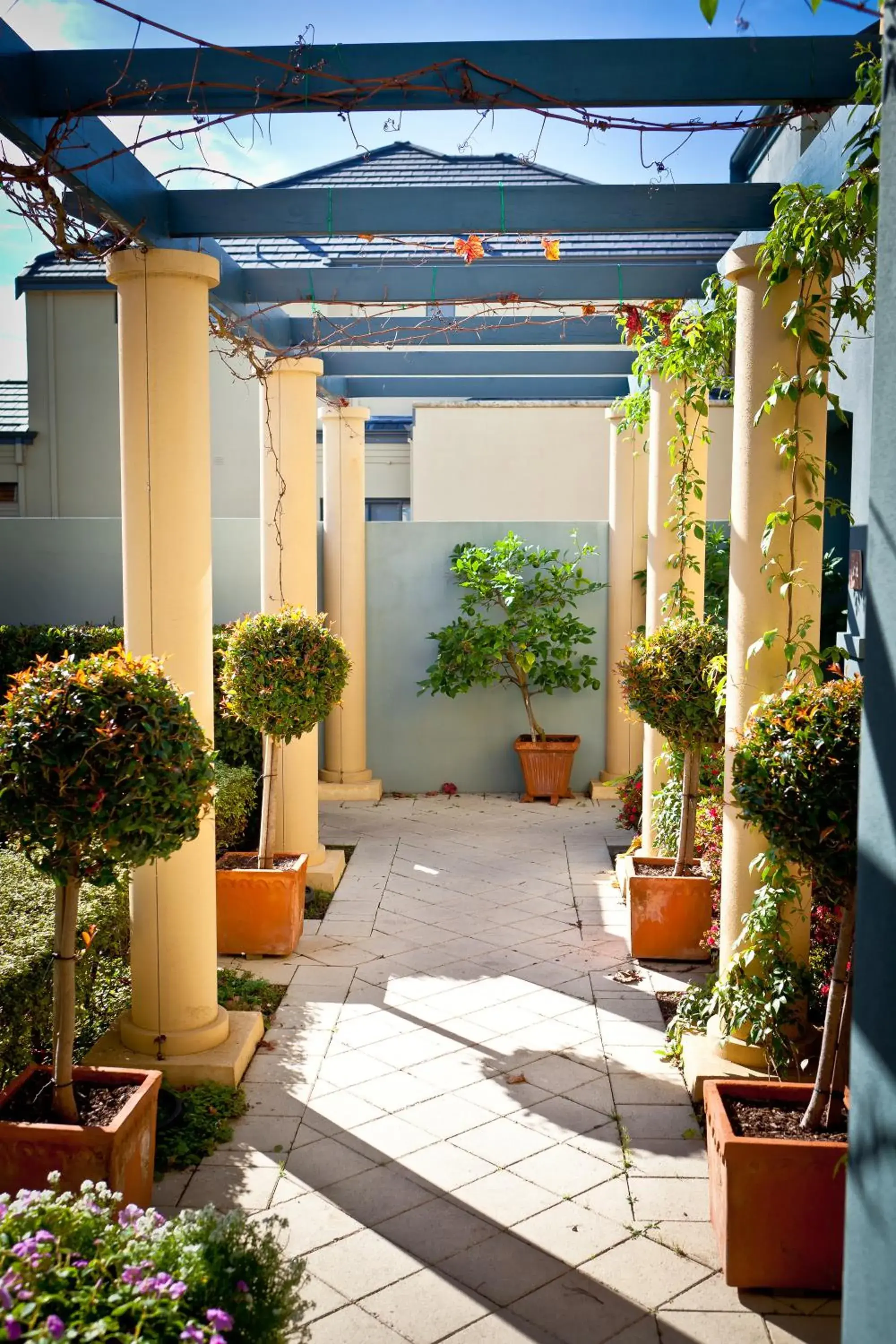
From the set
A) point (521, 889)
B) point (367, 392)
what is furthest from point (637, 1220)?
point (367, 392)

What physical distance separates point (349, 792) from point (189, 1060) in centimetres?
550

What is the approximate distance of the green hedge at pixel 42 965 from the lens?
13.0ft

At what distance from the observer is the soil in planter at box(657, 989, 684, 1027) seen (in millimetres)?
Answer: 5188

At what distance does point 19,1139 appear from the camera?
3.25 metres

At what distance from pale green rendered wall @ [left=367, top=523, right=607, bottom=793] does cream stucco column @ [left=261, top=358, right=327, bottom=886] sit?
3.06 meters

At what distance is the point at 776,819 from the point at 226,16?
9.87 ft

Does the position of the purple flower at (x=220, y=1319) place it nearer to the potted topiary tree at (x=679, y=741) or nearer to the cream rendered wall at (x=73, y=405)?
the potted topiary tree at (x=679, y=741)

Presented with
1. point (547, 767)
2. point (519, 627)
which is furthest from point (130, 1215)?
point (519, 627)

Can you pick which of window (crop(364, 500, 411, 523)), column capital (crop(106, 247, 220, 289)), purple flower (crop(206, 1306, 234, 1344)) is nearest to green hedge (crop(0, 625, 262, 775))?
column capital (crop(106, 247, 220, 289))

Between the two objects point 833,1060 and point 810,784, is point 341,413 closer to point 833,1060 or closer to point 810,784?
point 810,784

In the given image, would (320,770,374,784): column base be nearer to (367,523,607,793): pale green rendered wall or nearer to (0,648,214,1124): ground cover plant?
(367,523,607,793): pale green rendered wall

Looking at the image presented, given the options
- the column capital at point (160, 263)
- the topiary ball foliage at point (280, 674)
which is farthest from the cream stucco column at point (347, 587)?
the column capital at point (160, 263)

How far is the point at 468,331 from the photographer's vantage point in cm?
710

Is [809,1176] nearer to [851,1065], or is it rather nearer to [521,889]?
[851,1065]
